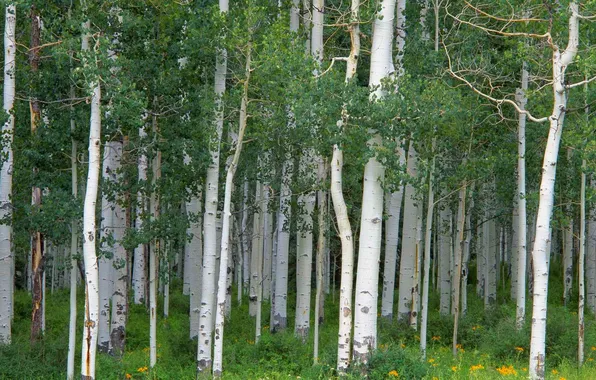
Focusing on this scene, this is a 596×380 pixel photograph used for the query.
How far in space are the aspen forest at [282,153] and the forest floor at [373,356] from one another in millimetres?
64

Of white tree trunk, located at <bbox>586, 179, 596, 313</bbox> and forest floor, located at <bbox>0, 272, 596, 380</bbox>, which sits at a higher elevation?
white tree trunk, located at <bbox>586, 179, 596, 313</bbox>

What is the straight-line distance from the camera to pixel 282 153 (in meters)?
19.1

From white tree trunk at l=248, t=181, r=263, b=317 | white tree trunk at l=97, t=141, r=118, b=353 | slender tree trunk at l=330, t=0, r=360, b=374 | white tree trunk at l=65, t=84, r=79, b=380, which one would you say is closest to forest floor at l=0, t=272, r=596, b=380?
slender tree trunk at l=330, t=0, r=360, b=374

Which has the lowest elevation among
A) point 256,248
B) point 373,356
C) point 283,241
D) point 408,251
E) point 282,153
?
point 373,356

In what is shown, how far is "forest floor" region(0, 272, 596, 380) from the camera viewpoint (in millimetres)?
13523

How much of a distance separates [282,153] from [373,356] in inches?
284

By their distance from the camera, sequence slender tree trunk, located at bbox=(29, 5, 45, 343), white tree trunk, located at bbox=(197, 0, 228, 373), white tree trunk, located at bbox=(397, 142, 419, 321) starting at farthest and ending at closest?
white tree trunk, located at bbox=(397, 142, 419, 321) < slender tree trunk, located at bbox=(29, 5, 45, 343) < white tree trunk, located at bbox=(197, 0, 228, 373)

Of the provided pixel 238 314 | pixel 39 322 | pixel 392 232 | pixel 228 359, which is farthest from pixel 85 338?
pixel 238 314

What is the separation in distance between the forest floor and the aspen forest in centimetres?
6

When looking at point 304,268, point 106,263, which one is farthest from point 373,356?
point 106,263

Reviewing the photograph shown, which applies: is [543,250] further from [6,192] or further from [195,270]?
[6,192]

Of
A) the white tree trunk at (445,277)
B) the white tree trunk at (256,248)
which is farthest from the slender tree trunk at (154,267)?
the white tree trunk at (445,277)

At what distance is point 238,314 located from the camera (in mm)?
27625

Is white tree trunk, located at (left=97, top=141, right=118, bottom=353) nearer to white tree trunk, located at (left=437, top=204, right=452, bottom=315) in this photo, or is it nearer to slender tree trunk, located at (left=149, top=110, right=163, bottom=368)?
slender tree trunk, located at (left=149, top=110, right=163, bottom=368)
